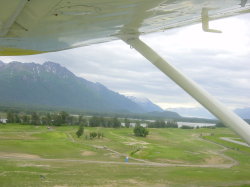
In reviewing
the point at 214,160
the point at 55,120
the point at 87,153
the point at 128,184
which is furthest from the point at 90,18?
the point at 55,120

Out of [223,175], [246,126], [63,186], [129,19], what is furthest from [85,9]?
[223,175]

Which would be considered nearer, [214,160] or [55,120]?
[214,160]

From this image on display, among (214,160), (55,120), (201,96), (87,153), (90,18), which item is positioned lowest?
(214,160)

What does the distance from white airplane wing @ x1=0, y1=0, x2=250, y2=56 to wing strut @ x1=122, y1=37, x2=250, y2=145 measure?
38cm

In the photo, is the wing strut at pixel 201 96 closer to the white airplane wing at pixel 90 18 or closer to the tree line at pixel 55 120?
the white airplane wing at pixel 90 18

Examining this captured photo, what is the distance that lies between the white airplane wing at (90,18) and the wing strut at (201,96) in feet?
1.24

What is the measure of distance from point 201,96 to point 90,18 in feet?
3.86

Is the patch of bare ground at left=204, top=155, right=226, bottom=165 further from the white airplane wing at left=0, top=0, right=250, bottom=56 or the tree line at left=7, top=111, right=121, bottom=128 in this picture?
the tree line at left=7, top=111, right=121, bottom=128

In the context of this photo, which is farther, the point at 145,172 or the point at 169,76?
the point at 145,172

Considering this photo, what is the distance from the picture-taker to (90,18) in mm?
2287

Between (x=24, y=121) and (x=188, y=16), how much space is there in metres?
74.8

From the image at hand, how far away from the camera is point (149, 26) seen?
2844 millimetres

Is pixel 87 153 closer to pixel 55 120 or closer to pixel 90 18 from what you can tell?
pixel 90 18

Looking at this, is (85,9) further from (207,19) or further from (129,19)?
(207,19)
